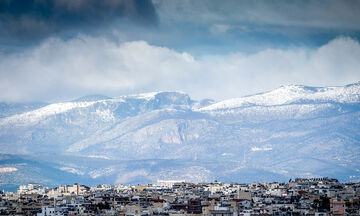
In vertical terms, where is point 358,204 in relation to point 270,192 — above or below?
below

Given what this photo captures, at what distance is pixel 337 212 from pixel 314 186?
64652 millimetres

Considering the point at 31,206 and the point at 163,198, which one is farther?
the point at 163,198

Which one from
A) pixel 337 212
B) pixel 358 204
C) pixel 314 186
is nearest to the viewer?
pixel 337 212

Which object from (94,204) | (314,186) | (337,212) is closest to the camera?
(337,212)

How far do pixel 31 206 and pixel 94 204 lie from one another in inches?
413

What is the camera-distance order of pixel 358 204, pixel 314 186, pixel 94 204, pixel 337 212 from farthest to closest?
pixel 314 186 → pixel 94 204 → pixel 358 204 → pixel 337 212

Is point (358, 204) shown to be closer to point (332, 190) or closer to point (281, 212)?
point (281, 212)

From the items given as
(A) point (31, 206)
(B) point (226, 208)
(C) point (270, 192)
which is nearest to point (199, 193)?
(C) point (270, 192)

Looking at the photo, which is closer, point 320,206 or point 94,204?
point 320,206

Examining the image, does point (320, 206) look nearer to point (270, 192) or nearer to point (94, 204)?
point (94, 204)

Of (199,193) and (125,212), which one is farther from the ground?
(199,193)

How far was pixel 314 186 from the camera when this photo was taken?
180 meters

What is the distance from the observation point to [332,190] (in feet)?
525

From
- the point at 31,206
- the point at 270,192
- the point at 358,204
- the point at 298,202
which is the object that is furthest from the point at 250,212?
the point at 270,192
